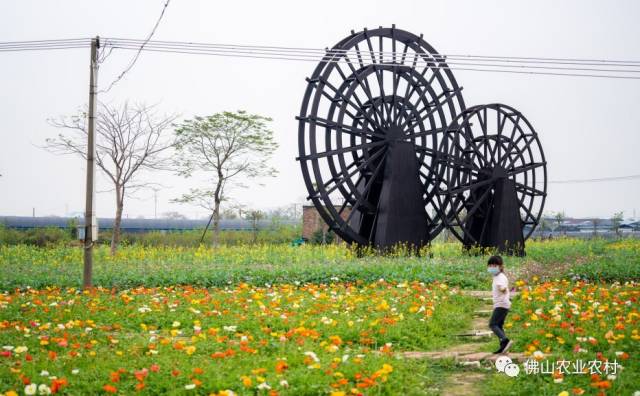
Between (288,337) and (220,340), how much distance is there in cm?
77

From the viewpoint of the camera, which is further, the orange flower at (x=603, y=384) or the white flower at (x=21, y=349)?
the white flower at (x=21, y=349)

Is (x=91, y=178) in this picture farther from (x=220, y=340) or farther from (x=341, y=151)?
(x=341, y=151)

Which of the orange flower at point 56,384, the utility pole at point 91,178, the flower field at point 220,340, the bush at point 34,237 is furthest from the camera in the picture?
the bush at point 34,237

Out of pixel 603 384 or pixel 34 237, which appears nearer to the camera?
pixel 603 384

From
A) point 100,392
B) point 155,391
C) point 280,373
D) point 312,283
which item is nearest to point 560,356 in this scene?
point 280,373

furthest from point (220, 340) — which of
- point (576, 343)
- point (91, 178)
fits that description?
point (91, 178)

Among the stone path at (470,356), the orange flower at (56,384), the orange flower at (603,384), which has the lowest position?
the stone path at (470,356)

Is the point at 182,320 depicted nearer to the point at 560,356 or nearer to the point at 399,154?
the point at 560,356

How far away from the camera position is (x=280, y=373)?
5.44 metres

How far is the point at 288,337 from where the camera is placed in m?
6.83

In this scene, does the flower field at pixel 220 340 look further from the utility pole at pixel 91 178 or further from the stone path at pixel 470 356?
the utility pole at pixel 91 178

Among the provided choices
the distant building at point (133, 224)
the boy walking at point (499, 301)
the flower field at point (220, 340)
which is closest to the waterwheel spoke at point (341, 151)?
the flower field at point (220, 340)

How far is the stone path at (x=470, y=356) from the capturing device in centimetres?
571

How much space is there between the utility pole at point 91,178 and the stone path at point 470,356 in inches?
254
